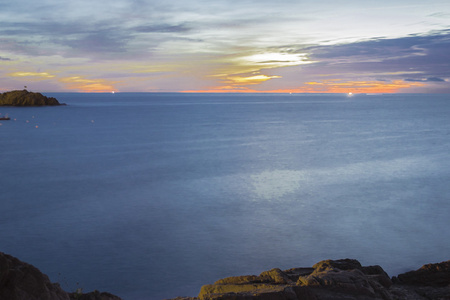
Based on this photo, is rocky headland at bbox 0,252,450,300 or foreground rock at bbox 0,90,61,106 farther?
foreground rock at bbox 0,90,61,106

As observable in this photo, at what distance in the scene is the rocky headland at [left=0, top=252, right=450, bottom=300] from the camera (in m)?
5.49

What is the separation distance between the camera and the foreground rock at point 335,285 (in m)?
6.97

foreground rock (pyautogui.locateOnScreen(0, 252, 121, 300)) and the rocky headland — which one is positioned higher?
foreground rock (pyautogui.locateOnScreen(0, 252, 121, 300))

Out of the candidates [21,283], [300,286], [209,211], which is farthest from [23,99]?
[300,286]

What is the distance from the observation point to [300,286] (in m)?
7.11

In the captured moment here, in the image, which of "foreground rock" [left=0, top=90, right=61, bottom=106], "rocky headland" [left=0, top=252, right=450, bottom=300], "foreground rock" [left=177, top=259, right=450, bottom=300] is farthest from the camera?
"foreground rock" [left=0, top=90, right=61, bottom=106]

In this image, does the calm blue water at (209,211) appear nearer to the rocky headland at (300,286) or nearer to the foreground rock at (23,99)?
the rocky headland at (300,286)

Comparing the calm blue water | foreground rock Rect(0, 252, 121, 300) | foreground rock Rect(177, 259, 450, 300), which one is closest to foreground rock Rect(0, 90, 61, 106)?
the calm blue water

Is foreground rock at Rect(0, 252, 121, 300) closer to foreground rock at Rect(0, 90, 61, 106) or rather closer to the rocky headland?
the rocky headland

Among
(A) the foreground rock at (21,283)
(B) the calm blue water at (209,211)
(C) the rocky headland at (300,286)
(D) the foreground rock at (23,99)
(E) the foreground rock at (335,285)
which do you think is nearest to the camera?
(A) the foreground rock at (21,283)

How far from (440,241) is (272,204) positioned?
22.8 feet

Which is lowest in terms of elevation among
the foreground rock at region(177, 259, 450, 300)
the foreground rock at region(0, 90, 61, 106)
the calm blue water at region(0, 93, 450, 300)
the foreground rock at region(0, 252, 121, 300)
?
the calm blue water at region(0, 93, 450, 300)

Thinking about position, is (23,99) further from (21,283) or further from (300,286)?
(300,286)

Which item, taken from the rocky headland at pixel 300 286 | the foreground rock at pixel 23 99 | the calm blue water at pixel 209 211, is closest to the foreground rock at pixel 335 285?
the rocky headland at pixel 300 286
